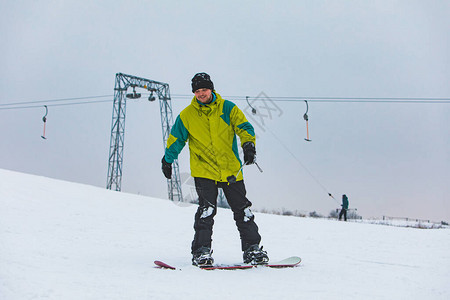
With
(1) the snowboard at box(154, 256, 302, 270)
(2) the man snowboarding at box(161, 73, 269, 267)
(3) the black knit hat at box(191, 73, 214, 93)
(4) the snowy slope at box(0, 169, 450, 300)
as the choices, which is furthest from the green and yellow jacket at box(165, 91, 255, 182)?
(4) the snowy slope at box(0, 169, 450, 300)

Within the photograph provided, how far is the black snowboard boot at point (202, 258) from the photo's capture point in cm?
393

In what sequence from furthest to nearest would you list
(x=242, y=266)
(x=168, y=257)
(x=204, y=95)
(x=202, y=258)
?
1. (x=168, y=257)
2. (x=204, y=95)
3. (x=202, y=258)
4. (x=242, y=266)

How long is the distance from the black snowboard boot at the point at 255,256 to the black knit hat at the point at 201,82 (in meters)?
1.69

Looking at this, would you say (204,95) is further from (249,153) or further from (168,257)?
(168,257)

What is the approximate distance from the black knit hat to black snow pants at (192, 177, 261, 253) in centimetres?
93

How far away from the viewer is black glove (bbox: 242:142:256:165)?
416 cm

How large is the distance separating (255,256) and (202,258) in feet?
1.80

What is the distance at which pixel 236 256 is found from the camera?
5.01 metres

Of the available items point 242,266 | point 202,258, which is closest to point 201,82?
point 202,258

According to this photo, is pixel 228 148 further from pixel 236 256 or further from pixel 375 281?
pixel 375 281

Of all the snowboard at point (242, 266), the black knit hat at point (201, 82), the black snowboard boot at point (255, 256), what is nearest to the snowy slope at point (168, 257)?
the snowboard at point (242, 266)

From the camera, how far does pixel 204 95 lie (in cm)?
426

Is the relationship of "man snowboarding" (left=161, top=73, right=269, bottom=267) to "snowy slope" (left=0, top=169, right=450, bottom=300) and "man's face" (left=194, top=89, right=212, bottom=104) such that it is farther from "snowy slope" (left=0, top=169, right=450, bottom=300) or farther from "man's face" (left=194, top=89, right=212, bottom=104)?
"snowy slope" (left=0, top=169, right=450, bottom=300)

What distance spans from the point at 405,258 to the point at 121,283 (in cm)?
367
